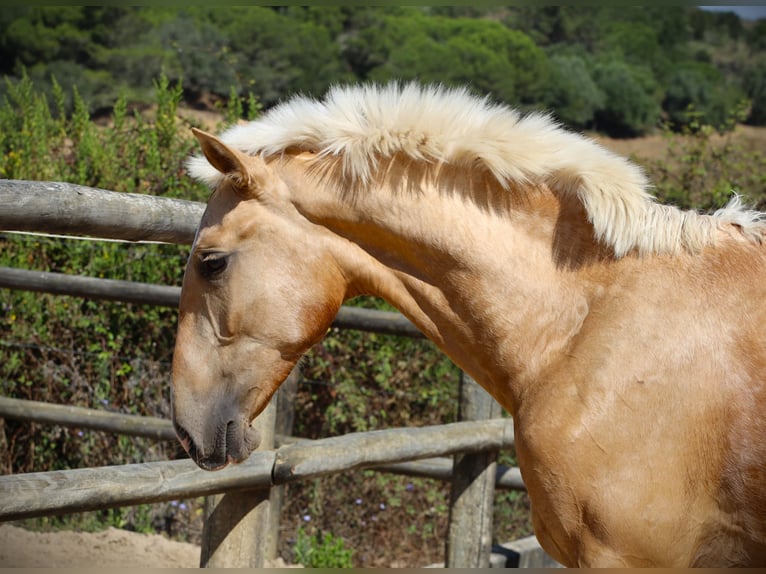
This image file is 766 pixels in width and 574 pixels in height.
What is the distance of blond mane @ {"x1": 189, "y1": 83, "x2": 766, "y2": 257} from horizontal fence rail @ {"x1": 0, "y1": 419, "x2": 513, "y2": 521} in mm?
966

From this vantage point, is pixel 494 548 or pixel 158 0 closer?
pixel 158 0

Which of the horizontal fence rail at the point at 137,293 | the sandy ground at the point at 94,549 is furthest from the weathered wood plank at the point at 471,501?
the sandy ground at the point at 94,549

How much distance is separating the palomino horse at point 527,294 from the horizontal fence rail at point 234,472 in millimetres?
254

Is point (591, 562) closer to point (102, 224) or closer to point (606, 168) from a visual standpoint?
point (606, 168)

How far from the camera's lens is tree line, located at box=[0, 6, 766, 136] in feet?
48.9

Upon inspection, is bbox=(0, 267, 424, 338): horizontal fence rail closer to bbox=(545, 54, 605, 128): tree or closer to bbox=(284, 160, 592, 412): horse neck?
bbox=(284, 160, 592, 412): horse neck

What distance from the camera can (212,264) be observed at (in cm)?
241

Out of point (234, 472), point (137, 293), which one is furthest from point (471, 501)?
point (137, 293)

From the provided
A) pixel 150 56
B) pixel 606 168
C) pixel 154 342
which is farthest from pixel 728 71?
pixel 606 168

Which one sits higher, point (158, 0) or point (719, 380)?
point (158, 0)

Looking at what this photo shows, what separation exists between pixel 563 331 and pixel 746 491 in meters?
0.59

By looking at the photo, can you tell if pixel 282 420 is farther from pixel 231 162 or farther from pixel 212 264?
pixel 231 162

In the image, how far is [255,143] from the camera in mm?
2467

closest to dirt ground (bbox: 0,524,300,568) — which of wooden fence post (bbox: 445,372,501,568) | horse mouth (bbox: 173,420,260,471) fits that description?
wooden fence post (bbox: 445,372,501,568)
